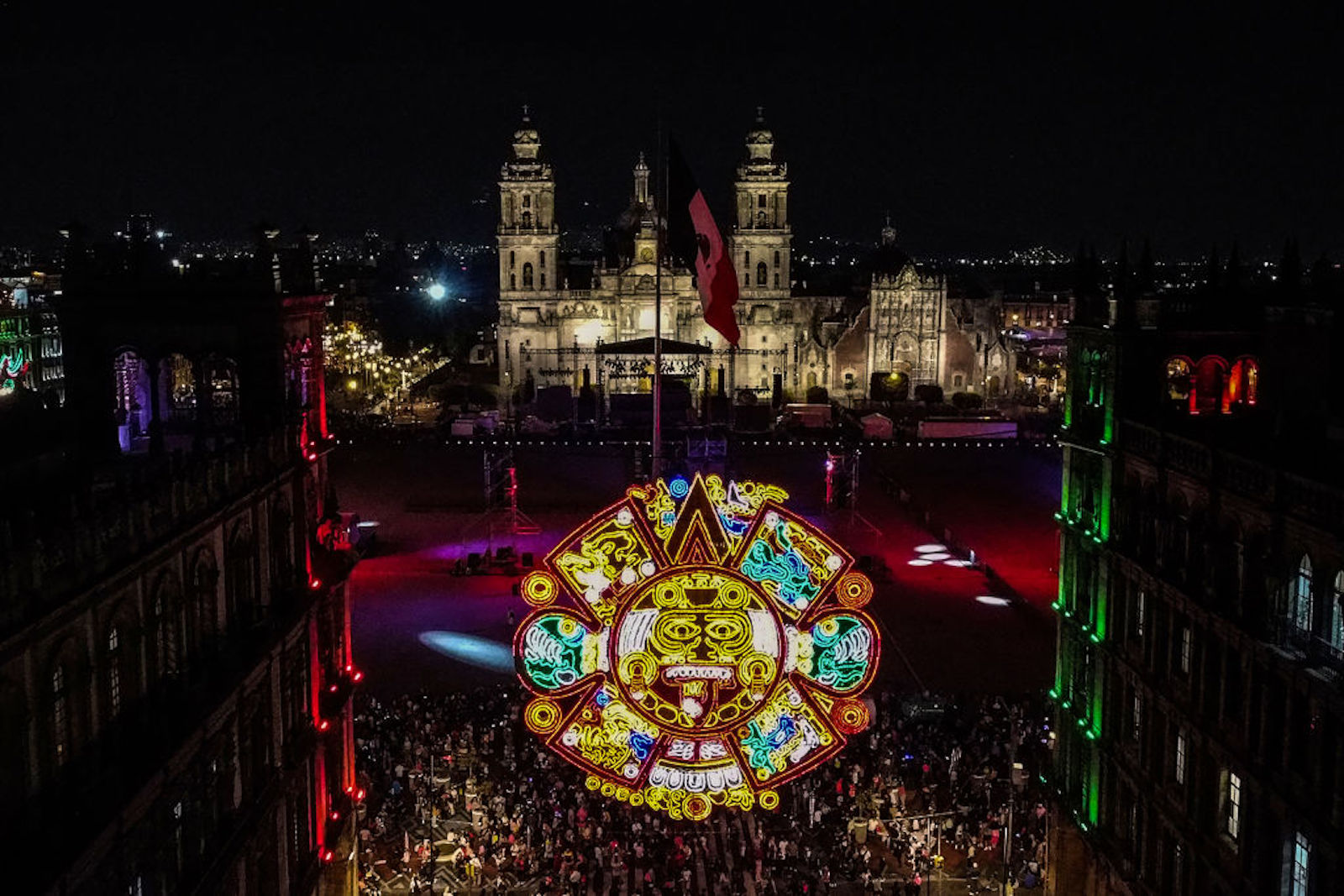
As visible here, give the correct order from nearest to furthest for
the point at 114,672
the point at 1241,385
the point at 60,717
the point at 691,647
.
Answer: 1. the point at 60,717
2. the point at 114,672
3. the point at 691,647
4. the point at 1241,385

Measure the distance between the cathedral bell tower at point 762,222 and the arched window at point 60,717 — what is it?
10363 cm

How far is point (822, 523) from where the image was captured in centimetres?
6669

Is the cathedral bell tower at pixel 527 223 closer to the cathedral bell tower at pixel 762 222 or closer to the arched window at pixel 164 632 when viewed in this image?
the cathedral bell tower at pixel 762 222

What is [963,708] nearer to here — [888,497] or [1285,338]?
[1285,338]

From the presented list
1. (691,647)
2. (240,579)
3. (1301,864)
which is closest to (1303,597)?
(1301,864)

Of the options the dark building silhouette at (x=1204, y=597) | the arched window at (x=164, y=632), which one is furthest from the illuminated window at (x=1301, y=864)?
the arched window at (x=164, y=632)

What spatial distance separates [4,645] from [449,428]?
79866 mm

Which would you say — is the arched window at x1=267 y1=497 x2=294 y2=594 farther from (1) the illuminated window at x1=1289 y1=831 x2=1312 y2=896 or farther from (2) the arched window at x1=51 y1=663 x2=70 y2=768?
(1) the illuminated window at x1=1289 y1=831 x2=1312 y2=896

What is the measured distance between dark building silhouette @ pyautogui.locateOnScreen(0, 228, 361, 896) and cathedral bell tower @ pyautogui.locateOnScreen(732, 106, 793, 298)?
300 ft

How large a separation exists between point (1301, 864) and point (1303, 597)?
11.7 feet

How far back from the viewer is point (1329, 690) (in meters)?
18.2

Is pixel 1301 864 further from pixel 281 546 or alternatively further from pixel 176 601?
pixel 281 546

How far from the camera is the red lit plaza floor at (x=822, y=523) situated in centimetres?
4491

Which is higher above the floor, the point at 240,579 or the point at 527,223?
the point at 527,223
